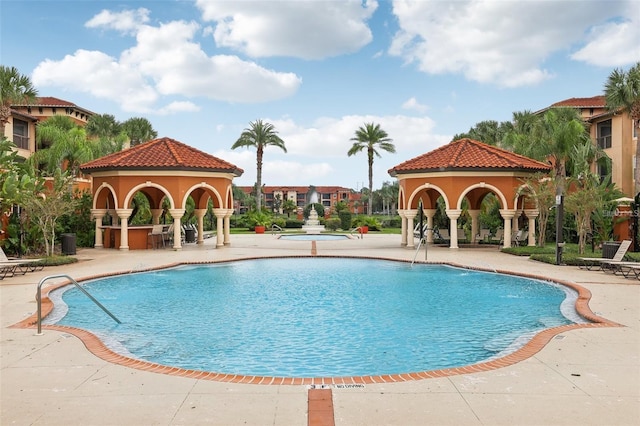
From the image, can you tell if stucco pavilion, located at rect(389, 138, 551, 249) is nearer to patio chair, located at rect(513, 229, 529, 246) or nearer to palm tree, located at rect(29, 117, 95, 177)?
patio chair, located at rect(513, 229, 529, 246)

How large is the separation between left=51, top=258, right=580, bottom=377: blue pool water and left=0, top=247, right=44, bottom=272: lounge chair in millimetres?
2596

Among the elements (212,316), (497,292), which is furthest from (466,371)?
(497,292)

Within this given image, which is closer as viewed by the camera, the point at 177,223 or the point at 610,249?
the point at 610,249

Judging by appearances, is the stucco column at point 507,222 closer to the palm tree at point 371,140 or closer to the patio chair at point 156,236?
the patio chair at point 156,236

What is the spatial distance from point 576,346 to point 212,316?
691cm

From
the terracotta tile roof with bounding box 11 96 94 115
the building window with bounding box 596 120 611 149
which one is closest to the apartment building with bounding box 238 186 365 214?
the terracotta tile roof with bounding box 11 96 94 115

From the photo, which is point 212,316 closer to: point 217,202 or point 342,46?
point 217,202

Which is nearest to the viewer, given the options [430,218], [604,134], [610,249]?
[610,249]

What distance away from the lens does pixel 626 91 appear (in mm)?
29000

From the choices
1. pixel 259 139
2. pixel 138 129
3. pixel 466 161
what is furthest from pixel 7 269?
pixel 259 139

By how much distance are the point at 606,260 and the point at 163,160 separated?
Answer: 1902cm

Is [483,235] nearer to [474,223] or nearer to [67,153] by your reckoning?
[474,223]

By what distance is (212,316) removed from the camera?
36.0ft

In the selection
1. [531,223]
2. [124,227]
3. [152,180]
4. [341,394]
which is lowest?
[341,394]
